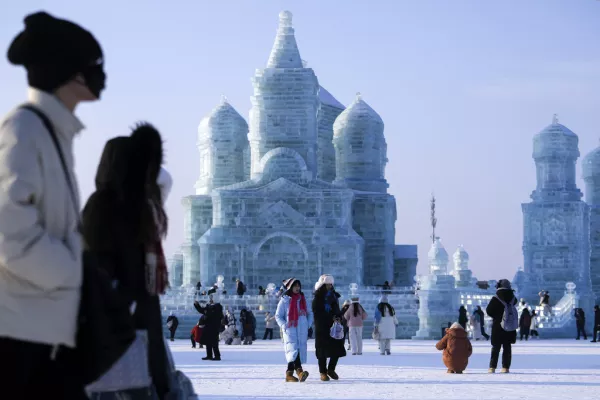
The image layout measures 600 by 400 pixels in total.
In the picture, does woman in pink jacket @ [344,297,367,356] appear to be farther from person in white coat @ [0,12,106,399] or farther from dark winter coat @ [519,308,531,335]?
person in white coat @ [0,12,106,399]

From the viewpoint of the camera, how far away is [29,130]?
3875 millimetres

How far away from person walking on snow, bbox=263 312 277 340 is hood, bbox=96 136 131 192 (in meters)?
30.6

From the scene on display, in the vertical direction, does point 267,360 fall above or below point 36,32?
below

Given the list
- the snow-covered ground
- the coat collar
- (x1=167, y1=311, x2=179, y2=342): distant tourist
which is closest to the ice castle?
(x1=167, y1=311, x2=179, y2=342): distant tourist

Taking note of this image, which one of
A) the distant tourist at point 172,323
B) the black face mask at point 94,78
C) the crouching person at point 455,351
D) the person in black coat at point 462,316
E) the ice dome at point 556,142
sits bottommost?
the crouching person at point 455,351

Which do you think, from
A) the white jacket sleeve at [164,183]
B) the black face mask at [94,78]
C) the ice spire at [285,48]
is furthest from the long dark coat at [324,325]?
the ice spire at [285,48]

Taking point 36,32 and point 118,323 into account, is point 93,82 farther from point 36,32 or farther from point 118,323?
point 118,323

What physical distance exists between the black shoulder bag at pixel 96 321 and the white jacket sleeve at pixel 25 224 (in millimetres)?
94

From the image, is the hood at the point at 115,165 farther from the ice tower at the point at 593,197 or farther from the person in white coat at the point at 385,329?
the ice tower at the point at 593,197

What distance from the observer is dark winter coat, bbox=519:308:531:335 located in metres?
34.6

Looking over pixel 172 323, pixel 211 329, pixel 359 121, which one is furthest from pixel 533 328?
pixel 211 329

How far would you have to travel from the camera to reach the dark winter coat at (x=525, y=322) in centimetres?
3459

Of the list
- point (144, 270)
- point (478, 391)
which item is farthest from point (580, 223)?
point (144, 270)

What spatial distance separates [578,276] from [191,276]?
1484 centimetres
